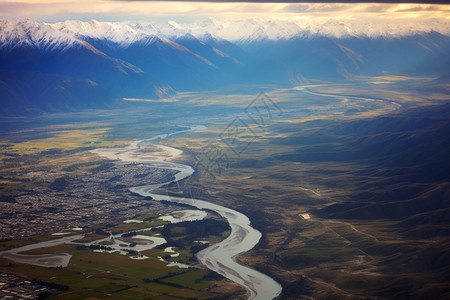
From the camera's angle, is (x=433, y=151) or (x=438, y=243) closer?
(x=438, y=243)

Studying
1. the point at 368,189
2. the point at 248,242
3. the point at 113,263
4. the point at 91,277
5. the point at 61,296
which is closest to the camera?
the point at 61,296

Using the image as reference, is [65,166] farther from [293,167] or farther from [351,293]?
[351,293]

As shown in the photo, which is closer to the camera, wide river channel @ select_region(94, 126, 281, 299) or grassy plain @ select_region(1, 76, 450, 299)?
grassy plain @ select_region(1, 76, 450, 299)

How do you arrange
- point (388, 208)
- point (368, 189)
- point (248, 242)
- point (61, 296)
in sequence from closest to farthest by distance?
point (61, 296)
point (248, 242)
point (388, 208)
point (368, 189)

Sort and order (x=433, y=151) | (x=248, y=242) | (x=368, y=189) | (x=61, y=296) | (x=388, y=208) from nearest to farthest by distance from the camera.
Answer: (x=61, y=296), (x=248, y=242), (x=388, y=208), (x=368, y=189), (x=433, y=151)

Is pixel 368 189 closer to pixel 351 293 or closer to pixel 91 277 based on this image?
pixel 351 293

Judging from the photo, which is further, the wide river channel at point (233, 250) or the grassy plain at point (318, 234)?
the wide river channel at point (233, 250)

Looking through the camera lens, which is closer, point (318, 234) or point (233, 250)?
point (233, 250)

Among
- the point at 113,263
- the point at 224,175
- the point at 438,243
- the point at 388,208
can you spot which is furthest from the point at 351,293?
the point at 224,175

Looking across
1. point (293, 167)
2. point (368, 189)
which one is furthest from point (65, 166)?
point (368, 189)
